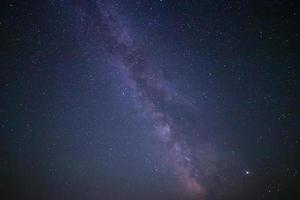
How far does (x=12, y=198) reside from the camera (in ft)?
118

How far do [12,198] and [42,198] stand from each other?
106 inches

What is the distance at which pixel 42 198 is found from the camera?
37.2 metres
